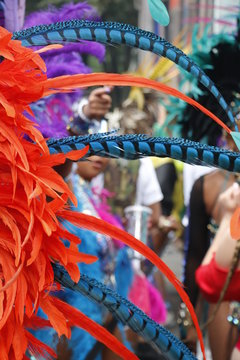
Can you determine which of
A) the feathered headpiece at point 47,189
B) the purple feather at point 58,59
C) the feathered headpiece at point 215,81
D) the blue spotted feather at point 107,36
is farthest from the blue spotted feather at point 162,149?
the feathered headpiece at point 215,81

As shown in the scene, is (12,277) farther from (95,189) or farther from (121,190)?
(121,190)

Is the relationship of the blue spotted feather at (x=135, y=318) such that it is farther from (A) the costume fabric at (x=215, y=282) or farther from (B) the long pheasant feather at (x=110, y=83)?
(A) the costume fabric at (x=215, y=282)

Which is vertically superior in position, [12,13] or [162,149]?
[12,13]

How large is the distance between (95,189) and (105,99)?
1.01 meters

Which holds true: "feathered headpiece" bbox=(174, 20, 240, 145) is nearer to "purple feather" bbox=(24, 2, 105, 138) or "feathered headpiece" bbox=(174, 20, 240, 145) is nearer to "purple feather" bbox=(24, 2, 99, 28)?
"purple feather" bbox=(24, 2, 105, 138)

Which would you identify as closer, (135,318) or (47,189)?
(47,189)

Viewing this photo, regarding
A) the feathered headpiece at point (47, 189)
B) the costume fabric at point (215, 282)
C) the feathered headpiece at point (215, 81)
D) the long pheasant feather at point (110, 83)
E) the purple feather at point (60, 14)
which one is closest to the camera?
the feathered headpiece at point (47, 189)

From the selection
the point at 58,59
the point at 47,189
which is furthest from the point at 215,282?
the point at 47,189

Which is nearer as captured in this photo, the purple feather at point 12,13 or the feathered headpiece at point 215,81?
the purple feather at point 12,13

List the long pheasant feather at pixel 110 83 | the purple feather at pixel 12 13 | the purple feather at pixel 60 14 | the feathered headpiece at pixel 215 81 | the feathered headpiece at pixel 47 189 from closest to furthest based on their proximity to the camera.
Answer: the feathered headpiece at pixel 47 189 → the long pheasant feather at pixel 110 83 → the purple feather at pixel 12 13 → the purple feather at pixel 60 14 → the feathered headpiece at pixel 215 81

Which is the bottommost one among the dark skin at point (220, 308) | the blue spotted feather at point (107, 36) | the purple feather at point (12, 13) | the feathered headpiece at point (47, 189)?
the dark skin at point (220, 308)

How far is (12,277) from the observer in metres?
1.78

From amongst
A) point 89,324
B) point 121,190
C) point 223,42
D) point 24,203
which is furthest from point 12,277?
point 121,190

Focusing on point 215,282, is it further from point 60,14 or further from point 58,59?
point 60,14
